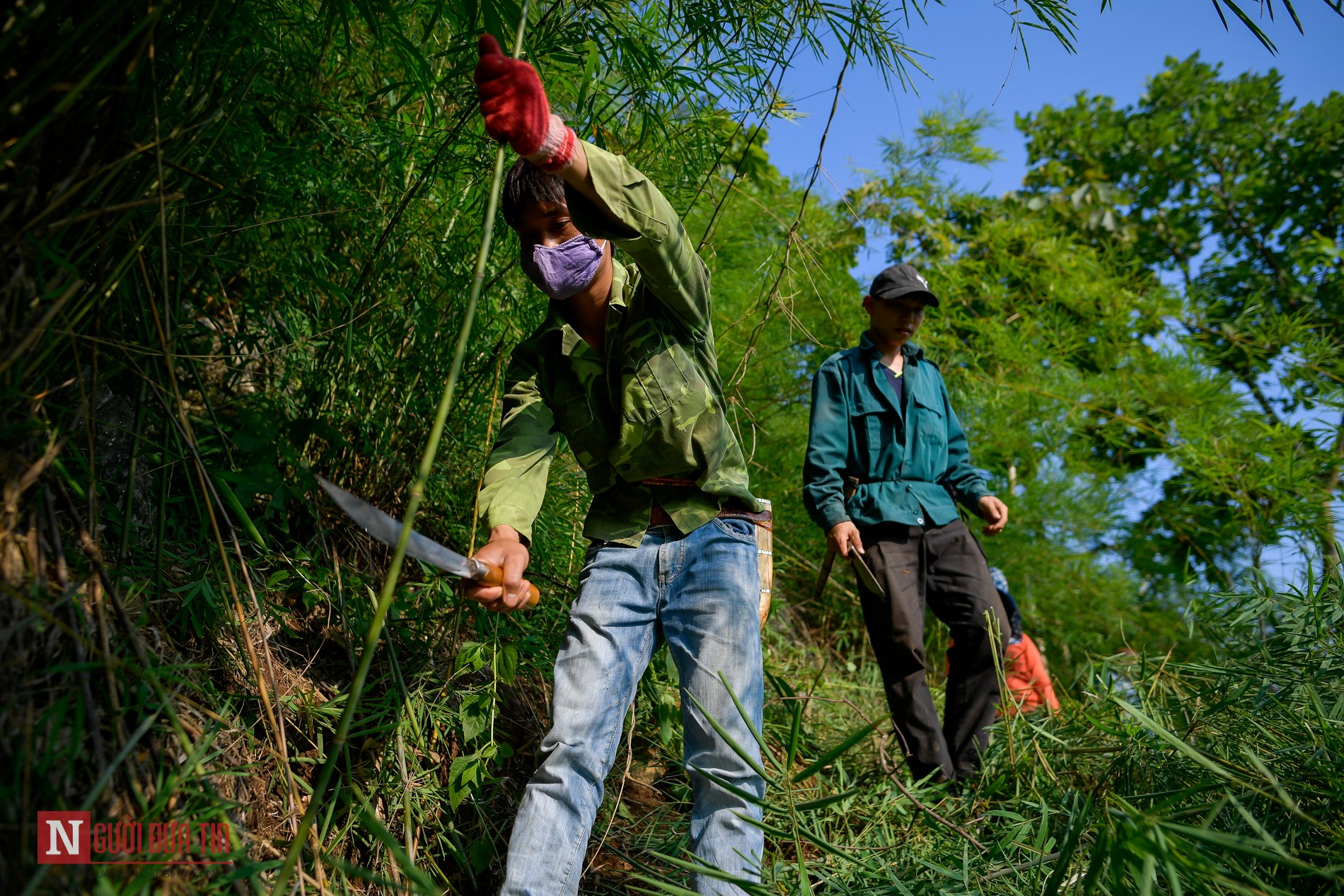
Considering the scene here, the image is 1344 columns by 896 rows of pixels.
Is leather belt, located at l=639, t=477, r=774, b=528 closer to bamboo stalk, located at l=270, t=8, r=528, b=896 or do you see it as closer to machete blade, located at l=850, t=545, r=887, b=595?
machete blade, located at l=850, t=545, r=887, b=595

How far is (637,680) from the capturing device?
1.64 metres

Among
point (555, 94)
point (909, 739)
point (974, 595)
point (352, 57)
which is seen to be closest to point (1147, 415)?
point (974, 595)

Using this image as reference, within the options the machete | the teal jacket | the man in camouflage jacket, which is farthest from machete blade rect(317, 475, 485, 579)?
the teal jacket

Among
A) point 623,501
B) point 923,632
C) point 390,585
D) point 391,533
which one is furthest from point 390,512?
point 923,632

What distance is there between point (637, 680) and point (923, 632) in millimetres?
1201

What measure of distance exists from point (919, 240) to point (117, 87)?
4.59m

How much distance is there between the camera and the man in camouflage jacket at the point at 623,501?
1.44 m

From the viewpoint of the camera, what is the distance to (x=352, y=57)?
2.22m

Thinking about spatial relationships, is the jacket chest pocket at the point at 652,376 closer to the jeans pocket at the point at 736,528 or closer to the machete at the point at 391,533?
the jeans pocket at the point at 736,528

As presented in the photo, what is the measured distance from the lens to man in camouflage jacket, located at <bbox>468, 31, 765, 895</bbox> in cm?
Result: 144

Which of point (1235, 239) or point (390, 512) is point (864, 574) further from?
point (1235, 239)

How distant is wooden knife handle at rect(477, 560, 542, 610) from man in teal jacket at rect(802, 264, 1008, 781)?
1.14m

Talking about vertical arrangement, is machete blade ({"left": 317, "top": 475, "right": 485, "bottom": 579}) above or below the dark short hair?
below

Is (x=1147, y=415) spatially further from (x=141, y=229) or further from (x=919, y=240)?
(x=141, y=229)
